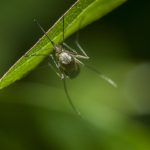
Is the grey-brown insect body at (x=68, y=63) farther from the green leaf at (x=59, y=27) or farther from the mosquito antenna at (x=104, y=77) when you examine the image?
the green leaf at (x=59, y=27)

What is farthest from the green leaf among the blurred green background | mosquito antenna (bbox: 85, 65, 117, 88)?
mosquito antenna (bbox: 85, 65, 117, 88)

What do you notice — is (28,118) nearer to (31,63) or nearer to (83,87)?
(83,87)

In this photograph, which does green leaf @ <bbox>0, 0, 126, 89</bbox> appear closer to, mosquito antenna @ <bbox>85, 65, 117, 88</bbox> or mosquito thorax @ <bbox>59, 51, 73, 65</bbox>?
mosquito thorax @ <bbox>59, 51, 73, 65</bbox>

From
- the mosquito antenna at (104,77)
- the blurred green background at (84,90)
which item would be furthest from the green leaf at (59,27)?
the mosquito antenna at (104,77)

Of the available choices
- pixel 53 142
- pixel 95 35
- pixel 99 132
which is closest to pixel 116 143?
pixel 99 132

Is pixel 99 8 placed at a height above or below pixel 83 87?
above

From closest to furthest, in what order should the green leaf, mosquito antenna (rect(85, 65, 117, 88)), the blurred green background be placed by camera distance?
the green leaf → the blurred green background → mosquito antenna (rect(85, 65, 117, 88))

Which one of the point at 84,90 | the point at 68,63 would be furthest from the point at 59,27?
the point at 84,90

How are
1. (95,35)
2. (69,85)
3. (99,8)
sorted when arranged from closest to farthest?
1. (99,8)
2. (69,85)
3. (95,35)
